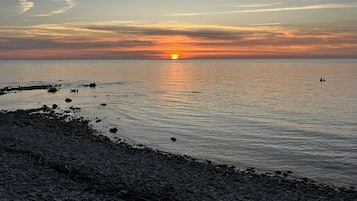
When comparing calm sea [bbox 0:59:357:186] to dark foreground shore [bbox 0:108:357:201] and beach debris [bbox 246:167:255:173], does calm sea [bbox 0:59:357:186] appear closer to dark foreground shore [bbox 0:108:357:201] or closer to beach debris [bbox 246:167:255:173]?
beach debris [bbox 246:167:255:173]

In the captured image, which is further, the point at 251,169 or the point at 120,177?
the point at 251,169

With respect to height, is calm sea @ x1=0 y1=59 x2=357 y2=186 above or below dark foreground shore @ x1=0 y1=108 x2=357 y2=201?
below

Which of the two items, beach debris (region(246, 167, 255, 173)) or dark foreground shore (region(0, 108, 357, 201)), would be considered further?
beach debris (region(246, 167, 255, 173))

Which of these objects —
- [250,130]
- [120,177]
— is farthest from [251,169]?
[250,130]

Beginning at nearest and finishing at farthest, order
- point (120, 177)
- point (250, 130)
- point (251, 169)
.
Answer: point (120, 177) < point (251, 169) < point (250, 130)

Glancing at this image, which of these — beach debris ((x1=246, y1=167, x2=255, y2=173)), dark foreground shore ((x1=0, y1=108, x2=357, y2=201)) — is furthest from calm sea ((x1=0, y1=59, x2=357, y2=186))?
dark foreground shore ((x1=0, y1=108, x2=357, y2=201))

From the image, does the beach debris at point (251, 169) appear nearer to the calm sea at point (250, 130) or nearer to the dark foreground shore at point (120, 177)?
the dark foreground shore at point (120, 177)

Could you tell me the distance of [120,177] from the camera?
17875 mm

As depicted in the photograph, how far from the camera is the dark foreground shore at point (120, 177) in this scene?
14906mm

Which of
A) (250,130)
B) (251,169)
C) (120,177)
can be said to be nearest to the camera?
(120,177)

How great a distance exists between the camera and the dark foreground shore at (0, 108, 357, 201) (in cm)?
1491

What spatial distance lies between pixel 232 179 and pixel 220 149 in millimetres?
9347

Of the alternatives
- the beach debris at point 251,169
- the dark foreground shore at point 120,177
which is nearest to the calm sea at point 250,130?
the beach debris at point 251,169

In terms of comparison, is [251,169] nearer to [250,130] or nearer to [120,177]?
[120,177]
